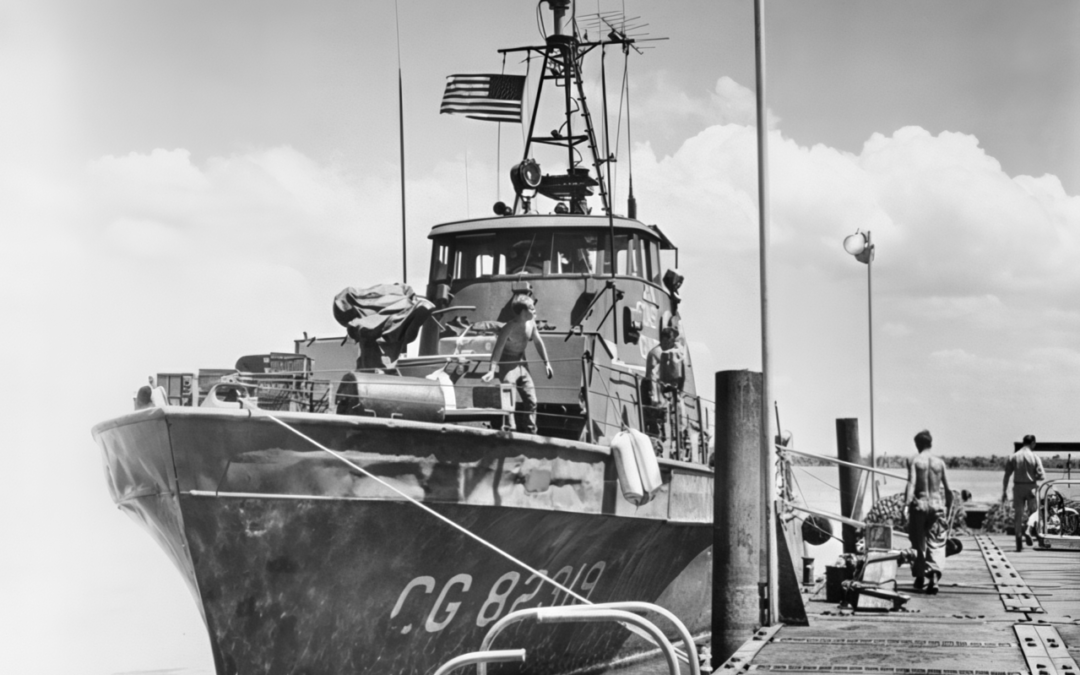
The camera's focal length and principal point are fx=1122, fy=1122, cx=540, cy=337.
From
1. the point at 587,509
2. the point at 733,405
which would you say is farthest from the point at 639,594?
the point at 733,405

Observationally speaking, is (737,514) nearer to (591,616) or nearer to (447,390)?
(447,390)

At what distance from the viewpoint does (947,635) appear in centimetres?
779

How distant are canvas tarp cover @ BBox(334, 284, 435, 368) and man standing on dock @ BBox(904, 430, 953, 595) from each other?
4.63m

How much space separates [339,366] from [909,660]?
656 cm

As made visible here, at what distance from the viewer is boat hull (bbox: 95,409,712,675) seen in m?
7.70

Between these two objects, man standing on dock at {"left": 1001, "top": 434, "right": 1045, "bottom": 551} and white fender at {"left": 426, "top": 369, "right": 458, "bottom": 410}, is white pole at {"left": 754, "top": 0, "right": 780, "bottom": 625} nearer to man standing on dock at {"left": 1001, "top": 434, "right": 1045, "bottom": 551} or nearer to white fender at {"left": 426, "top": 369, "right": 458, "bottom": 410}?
white fender at {"left": 426, "top": 369, "right": 458, "bottom": 410}

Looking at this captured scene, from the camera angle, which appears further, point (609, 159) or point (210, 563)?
point (609, 159)

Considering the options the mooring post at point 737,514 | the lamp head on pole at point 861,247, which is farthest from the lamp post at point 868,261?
the mooring post at point 737,514

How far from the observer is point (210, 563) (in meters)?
7.77

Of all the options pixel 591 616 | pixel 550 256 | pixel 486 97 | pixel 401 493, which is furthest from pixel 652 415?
pixel 591 616

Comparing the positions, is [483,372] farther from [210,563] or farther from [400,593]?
[210,563]

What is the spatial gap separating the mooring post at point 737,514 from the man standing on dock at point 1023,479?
6.43m

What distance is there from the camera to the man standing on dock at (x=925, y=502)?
1017 cm

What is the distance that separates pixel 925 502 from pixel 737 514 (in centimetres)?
261
